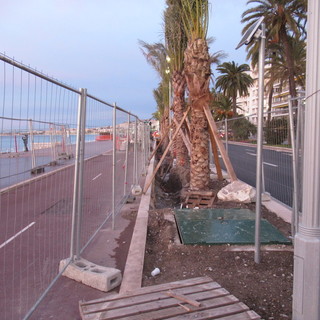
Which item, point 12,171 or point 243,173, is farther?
point 243,173

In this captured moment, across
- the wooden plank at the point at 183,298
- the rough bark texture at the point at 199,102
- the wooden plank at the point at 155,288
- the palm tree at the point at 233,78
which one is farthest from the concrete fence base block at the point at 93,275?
the palm tree at the point at 233,78

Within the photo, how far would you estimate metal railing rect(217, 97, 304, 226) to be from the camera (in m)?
4.69

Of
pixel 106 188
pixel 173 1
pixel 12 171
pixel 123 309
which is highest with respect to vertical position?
pixel 173 1

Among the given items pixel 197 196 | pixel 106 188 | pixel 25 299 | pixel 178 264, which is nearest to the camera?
pixel 25 299

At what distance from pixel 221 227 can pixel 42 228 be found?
10.1 feet

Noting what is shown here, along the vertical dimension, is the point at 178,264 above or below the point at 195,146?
below

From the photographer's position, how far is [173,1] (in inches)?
524

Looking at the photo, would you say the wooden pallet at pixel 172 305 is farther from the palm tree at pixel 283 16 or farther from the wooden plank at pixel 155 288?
the palm tree at pixel 283 16

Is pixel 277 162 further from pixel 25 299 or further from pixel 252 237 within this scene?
pixel 25 299

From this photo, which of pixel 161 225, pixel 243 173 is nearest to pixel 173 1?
pixel 243 173

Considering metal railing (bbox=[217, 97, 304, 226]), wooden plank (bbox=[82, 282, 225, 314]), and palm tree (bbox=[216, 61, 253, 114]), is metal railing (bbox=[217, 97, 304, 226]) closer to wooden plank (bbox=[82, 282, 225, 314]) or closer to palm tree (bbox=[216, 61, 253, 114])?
wooden plank (bbox=[82, 282, 225, 314])

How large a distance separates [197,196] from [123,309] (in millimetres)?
5596

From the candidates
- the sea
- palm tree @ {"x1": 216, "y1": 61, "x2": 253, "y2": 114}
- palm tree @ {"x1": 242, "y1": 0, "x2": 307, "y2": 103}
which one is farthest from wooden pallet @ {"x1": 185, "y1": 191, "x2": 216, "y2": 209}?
palm tree @ {"x1": 216, "y1": 61, "x2": 253, "y2": 114}

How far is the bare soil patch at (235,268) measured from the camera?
3500 mm
